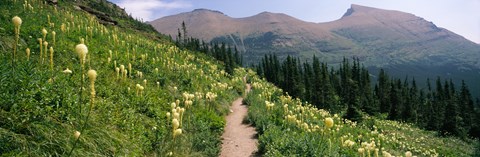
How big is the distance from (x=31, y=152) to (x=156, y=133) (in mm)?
4065

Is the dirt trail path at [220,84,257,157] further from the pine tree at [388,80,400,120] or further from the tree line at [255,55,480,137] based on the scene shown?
the pine tree at [388,80,400,120]

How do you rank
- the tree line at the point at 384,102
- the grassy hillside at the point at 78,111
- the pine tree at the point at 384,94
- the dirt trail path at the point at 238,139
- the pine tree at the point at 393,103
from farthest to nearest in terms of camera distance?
the pine tree at the point at 384,94 < the pine tree at the point at 393,103 < the tree line at the point at 384,102 < the dirt trail path at the point at 238,139 < the grassy hillside at the point at 78,111

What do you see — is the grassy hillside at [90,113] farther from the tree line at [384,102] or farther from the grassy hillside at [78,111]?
the tree line at [384,102]

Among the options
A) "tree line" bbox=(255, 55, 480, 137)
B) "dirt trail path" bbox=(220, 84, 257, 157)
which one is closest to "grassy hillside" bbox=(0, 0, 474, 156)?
"dirt trail path" bbox=(220, 84, 257, 157)

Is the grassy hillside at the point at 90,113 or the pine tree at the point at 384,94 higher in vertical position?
the grassy hillside at the point at 90,113

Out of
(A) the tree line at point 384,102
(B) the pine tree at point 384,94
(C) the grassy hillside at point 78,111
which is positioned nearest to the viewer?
(C) the grassy hillside at point 78,111

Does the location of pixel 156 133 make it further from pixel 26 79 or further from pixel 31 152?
pixel 31 152

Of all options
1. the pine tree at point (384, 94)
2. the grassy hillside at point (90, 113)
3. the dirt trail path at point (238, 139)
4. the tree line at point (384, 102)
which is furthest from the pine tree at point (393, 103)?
the grassy hillside at point (90, 113)

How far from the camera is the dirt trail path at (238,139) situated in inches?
451

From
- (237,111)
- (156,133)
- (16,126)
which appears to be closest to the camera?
(16,126)

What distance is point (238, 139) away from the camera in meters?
13.0

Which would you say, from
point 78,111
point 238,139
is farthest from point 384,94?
point 78,111

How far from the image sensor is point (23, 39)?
35.2 ft

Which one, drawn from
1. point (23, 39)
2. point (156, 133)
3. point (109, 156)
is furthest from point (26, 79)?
point (23, 39)
